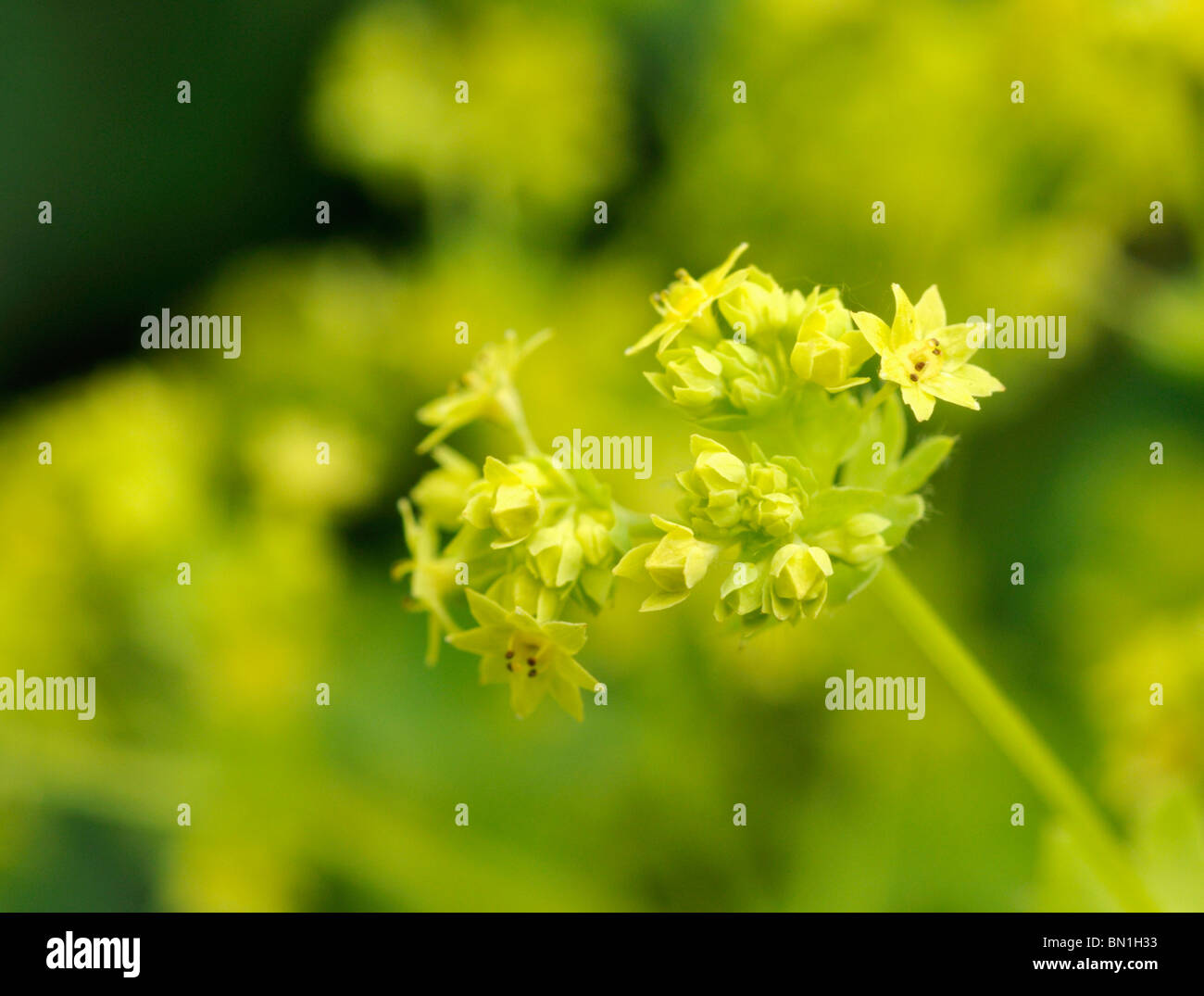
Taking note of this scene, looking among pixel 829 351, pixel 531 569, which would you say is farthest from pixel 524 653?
pixel 829 351

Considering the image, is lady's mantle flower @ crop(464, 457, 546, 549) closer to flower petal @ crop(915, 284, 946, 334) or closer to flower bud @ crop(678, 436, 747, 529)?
flower bud @ crop(678, 436, 747, 529)

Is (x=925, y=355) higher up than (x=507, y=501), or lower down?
higher up

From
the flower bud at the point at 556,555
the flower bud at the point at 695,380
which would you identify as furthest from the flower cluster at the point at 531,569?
the flower bud at the point at 695,380

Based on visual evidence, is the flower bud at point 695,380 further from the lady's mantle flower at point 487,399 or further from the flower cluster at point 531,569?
the lady's mantle flower at point 487,399

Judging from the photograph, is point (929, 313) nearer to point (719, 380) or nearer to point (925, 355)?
point (925, 355)

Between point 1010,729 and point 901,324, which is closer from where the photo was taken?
point 901,324

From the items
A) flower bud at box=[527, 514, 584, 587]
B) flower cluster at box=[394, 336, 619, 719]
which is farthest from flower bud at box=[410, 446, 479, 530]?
flower bud at box=[527, 514, 584, 587]

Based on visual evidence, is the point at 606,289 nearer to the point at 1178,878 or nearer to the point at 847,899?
the point at 847,899
